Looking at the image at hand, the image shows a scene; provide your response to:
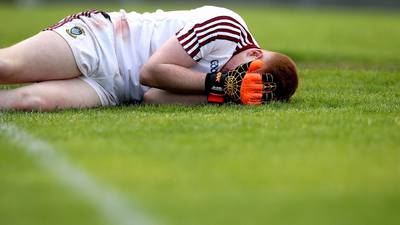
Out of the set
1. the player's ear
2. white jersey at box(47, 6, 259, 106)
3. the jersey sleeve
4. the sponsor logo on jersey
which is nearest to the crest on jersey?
white jersey at box(47, 6, 259, 106)

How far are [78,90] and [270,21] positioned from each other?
13222 millimetres

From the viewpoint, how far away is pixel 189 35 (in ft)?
19.2

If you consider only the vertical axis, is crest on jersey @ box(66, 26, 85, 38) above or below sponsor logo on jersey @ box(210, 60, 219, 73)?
above

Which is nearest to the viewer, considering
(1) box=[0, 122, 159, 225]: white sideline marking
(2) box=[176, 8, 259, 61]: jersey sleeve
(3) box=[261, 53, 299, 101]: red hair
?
(1) box=[0, 122, 159, 225]: white sideline marking

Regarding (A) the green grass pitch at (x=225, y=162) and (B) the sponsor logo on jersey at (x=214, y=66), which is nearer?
(A) the green grass pitch at (x=225, y=162)

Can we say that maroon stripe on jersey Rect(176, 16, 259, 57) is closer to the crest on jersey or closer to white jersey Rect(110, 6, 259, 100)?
white jersey Rect(110, 6, 259, 100)

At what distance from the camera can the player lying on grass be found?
19.2 ft

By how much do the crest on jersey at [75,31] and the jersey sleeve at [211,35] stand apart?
0.72 metres

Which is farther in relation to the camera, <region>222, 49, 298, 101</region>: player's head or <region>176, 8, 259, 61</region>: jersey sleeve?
<region>222, 49, 298, 101</region>: player's head

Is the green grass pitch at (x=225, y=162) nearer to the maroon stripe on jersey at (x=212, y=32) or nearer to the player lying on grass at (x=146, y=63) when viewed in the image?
the player lying on grass at (x=146, y=63)

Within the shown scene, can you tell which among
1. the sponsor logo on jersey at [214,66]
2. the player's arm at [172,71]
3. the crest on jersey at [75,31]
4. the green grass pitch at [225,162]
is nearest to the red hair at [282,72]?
the green grass pitch at [225,162]

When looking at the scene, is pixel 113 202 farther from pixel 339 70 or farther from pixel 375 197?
pixel 339 70

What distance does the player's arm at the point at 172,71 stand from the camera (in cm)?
588

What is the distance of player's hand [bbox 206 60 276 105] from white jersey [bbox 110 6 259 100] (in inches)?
6.3
